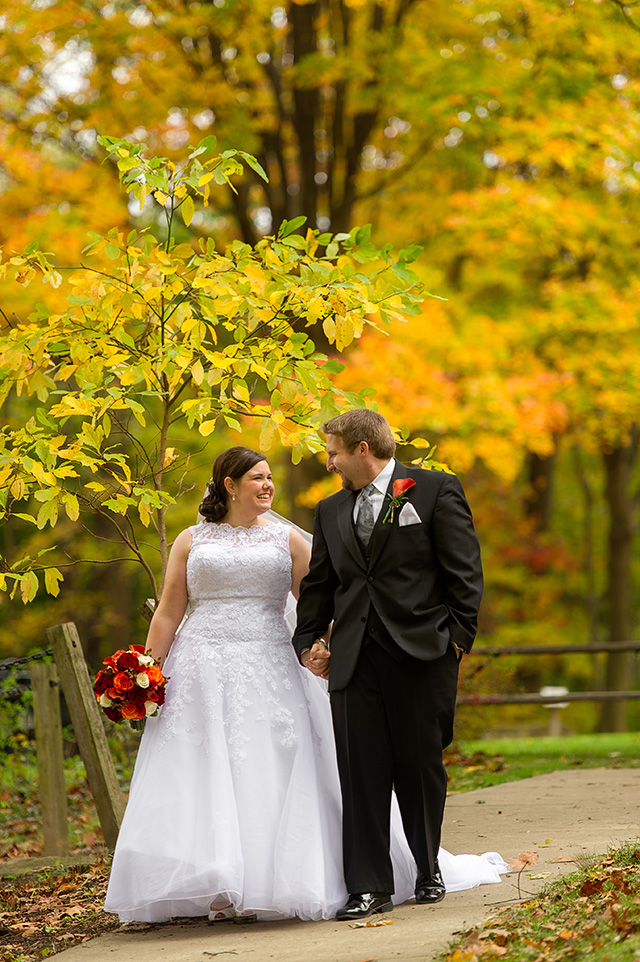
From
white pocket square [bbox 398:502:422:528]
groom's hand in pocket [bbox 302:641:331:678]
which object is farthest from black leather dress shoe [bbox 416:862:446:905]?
white pocket square [bbox 398:502:422:528]

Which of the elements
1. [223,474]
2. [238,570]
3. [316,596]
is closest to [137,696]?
[238,570]

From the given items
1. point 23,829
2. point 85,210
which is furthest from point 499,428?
point 23,829

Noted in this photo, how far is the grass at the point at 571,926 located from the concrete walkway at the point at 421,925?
16cm

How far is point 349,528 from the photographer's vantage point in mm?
5035

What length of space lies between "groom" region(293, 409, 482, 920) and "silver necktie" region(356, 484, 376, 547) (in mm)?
15

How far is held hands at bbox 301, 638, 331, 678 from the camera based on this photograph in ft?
16.8

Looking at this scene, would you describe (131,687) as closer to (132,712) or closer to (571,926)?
(132,712)

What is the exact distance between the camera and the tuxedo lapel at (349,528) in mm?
4988

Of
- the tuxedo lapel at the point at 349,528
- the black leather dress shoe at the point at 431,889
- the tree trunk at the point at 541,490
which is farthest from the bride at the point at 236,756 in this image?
the tree trunk at the point at 541,490

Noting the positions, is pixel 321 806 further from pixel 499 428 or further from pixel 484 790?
pixel 499 428

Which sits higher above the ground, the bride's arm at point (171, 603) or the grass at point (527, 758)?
the bride's arm at point (171, 603)

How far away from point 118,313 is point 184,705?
2.20 m

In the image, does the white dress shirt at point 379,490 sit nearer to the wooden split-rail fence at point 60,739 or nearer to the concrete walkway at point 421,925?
the concrete walkway at point 421,925

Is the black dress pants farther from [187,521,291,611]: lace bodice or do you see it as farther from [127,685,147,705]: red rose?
[127,685,147,705]: red rose
